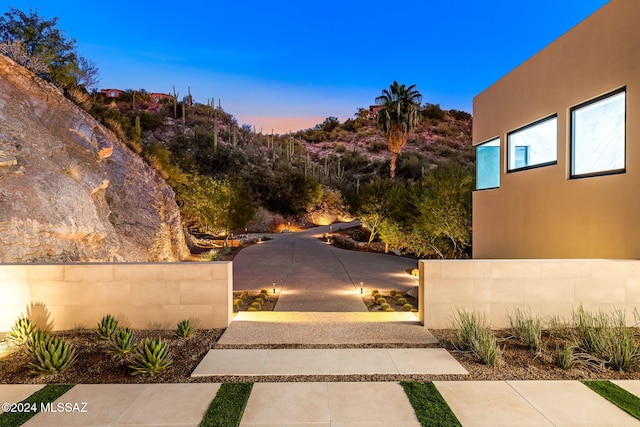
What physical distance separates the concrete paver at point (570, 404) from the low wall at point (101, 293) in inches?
182

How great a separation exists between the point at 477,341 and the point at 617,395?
154 cm

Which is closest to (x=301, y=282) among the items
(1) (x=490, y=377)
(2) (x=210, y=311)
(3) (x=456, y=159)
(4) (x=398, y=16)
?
(2) (x=210, y=311)

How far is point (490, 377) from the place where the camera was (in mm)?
4625

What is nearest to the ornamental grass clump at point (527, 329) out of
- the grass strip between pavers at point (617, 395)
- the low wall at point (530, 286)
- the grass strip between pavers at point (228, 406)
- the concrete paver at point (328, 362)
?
the low wall at point (530, 286)

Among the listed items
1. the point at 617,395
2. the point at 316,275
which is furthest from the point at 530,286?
the point at 316,275

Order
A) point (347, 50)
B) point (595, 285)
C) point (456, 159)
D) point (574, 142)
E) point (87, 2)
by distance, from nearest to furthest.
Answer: point (595, 285) < point (574, 142) < point (87, 2) < point (456, 159) < point (347, 50)

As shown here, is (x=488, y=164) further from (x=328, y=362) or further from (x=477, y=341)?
(x=328, y=362)

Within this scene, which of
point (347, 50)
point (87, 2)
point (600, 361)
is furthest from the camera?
point (347, 50)

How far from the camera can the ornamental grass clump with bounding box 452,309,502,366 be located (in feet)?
16.3

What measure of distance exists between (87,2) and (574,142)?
33375mm

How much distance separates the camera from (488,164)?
1272cm

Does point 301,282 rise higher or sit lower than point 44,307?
lower

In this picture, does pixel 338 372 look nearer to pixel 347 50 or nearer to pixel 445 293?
pixel 445 293

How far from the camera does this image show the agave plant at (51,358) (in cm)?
468
